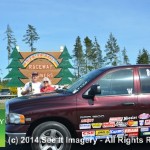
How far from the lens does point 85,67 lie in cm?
8181

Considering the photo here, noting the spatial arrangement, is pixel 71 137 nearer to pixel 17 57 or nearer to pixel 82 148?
pixel 82 148

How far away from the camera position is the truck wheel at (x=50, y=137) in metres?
7.38

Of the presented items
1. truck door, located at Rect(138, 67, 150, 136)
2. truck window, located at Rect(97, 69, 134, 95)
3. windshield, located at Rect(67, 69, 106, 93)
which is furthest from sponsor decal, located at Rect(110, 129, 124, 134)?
windshield, located at Rect(67, 69, 106, 93)

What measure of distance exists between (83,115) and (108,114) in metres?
0.47

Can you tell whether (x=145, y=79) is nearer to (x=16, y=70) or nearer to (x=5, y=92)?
(x=16, y=70)

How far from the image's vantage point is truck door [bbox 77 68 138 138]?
748 centimetres

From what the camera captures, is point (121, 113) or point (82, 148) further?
point (82, 148)

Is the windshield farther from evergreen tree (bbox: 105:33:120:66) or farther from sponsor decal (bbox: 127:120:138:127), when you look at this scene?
evergreen tree (bbox: 105:33:120:66)

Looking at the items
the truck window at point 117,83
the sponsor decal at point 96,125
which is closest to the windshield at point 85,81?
the truck window at point 117,83

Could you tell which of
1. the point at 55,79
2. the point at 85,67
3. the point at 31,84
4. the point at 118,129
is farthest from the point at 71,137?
the point at 85,67

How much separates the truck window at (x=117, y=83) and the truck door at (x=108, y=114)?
0.10ft

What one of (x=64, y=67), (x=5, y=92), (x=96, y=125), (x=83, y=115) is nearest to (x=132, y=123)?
(x=96, y=125)

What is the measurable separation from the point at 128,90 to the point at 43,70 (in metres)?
16.3

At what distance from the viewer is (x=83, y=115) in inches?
294
